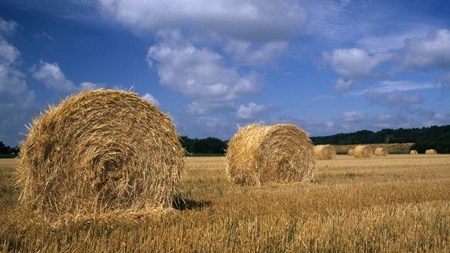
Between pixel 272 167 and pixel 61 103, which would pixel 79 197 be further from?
pixel 272 167

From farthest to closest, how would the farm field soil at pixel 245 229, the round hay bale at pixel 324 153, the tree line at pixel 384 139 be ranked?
the tree line at pixel 384 139 < the round hay bale at pixel 324 153 < the farm field soil at pixel 245 229

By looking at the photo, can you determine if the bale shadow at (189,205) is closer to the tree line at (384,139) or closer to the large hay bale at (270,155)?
the large hay bale at (270,155)

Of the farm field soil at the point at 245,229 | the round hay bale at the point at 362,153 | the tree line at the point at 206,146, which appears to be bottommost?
the farm field soil at the point at 245,229

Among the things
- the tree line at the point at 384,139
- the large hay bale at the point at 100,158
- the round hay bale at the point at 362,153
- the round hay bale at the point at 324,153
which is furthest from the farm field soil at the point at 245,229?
the tree line at the point at 384,139

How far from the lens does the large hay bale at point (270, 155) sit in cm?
1085

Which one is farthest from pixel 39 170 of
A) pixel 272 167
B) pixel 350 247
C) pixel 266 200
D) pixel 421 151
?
pixel 421 151

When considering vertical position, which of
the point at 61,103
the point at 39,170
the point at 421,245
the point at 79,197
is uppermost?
the point at 61,103

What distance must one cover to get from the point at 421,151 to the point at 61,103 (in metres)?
46.1

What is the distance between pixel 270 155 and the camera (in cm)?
1114

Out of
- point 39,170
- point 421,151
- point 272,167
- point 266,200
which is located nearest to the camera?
point 39,170

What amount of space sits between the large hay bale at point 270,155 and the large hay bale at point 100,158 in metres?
4.46

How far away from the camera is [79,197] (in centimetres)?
595

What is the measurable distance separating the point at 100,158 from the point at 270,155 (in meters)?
5.91

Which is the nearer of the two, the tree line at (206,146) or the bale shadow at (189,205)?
the bale shadow at (189,205)
